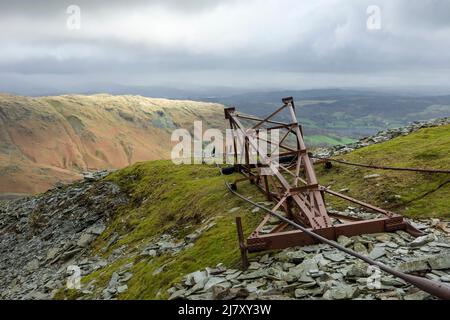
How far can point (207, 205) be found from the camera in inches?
874

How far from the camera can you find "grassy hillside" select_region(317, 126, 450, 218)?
15868mm

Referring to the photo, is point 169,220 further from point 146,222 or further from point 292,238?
point 292,238

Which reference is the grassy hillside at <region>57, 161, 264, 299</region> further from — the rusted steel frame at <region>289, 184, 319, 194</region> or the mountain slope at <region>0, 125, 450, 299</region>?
the rusted steel frame at <region>289, 184, 319, 194</region>

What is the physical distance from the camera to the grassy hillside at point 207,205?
15.0 meters

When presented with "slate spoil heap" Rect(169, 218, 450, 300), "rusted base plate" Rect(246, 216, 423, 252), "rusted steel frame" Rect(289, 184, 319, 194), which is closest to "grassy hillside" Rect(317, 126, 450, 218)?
"slate spoil heap" Rect(169, 218, 450, 300)

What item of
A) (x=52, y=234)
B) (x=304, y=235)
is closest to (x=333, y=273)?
(x=304, y=235)

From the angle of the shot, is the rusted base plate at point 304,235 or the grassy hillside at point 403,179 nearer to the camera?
the rusted base plate at point 304,235

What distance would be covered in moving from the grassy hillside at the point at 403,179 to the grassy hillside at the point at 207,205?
33 millimetres

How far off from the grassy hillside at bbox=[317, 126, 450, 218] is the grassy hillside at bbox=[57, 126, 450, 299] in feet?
0.11

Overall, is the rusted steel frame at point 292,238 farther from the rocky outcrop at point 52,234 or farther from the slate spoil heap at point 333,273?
the rocky outcrop at point 52,234

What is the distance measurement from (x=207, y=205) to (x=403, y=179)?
32.4ft

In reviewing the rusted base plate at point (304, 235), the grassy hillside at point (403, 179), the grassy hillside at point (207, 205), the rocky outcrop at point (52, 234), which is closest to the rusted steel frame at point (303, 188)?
the rusted base plate at point (304, 235)

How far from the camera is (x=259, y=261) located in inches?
475
